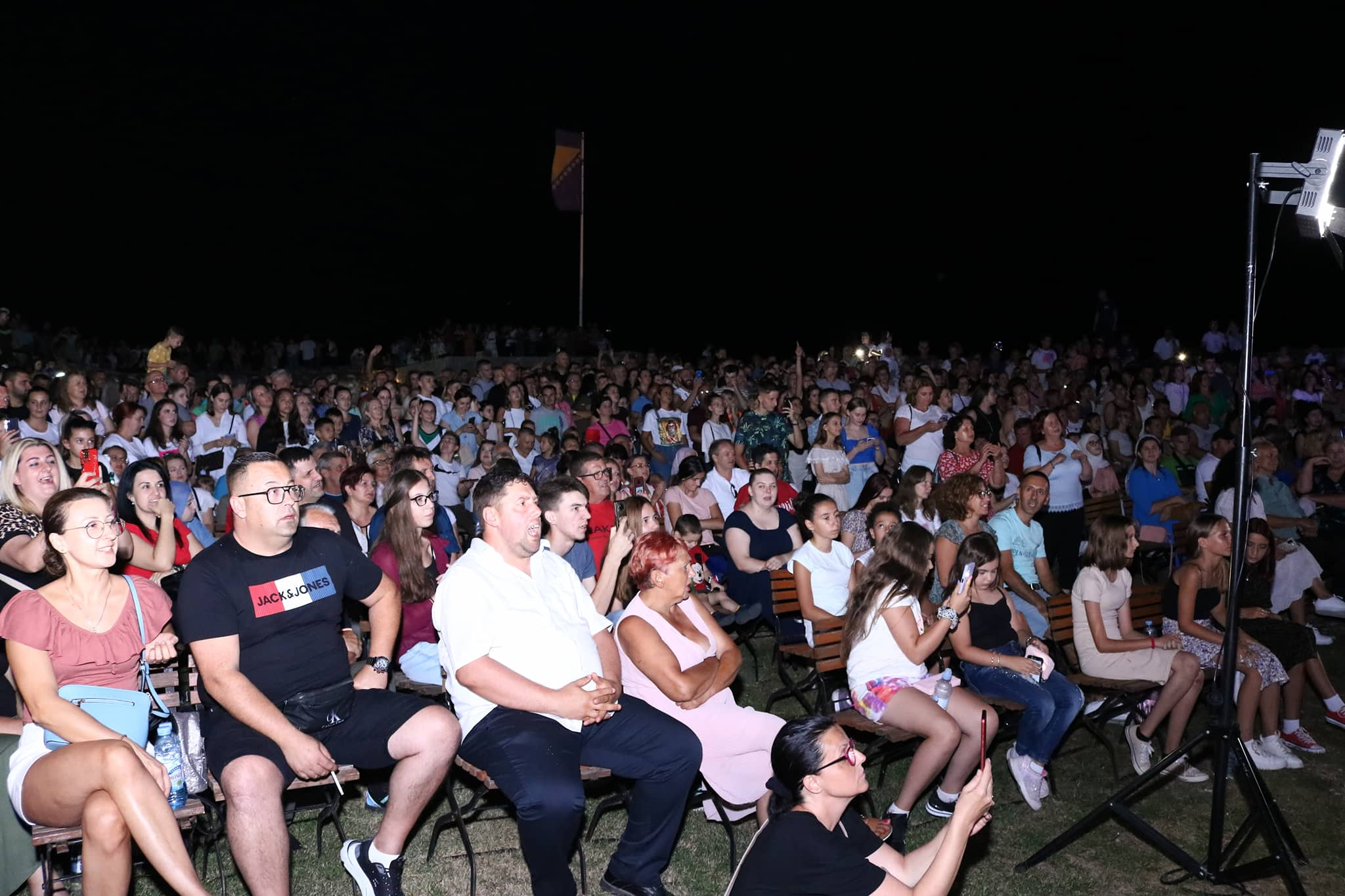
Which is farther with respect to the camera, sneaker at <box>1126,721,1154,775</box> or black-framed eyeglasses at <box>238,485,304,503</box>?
sneaker at <box>1126,721,1154,775</box>

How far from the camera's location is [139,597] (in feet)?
12.1

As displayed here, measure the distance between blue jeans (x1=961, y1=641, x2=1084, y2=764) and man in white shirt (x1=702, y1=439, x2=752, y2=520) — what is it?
2.84 metres

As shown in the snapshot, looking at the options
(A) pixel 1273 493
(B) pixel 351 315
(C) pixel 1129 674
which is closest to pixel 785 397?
(A) pixel 1273 493

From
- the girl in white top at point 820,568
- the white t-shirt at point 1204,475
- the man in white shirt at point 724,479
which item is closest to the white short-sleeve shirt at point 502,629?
the girl in white top at point 820,568

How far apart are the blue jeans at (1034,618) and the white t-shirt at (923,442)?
9.37ft

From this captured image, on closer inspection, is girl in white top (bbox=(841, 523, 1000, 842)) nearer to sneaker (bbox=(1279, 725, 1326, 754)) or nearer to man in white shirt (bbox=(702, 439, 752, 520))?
sneaker (bbox=(1279, 725, 1326, 754))

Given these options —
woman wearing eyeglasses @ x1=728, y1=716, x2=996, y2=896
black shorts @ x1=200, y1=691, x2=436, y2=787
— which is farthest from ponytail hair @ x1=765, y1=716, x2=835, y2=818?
black shorts @ x1=200, y1=691, x2=436, y2=787

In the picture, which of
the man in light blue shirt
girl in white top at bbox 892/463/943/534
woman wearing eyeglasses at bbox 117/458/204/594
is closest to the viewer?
woman wearing eyeglasses at bbox 117/458/204/594

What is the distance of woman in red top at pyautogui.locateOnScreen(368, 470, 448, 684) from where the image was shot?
4816 millimetres

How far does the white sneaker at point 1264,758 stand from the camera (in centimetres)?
530

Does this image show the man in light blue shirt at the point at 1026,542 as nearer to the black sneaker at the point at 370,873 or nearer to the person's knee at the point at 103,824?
the black sneaker at the point at 370,873

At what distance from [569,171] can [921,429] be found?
14.5 meters

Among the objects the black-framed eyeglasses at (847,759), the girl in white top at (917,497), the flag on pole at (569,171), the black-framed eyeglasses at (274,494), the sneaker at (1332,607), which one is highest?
the flag on pole at (569,171)

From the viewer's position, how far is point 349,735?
3.79m
